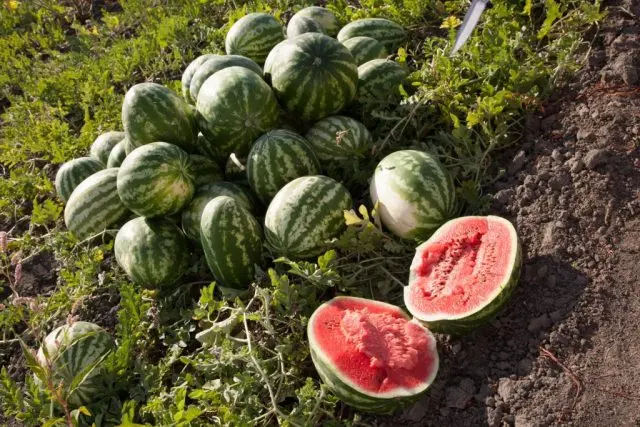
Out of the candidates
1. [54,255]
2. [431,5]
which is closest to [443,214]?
[431,5]

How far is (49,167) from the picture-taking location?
466cm

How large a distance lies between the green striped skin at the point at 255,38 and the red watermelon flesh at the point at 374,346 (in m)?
1.99

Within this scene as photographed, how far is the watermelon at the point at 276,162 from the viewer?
129 inches

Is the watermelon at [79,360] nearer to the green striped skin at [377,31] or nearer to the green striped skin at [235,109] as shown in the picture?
the green striped skin at [235,109]

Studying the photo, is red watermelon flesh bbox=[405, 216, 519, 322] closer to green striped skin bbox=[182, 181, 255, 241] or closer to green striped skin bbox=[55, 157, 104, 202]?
green striped skin bbox=[182, 181, 255, 241]

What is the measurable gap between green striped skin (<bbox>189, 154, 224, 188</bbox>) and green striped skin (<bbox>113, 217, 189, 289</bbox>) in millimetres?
Result: 285

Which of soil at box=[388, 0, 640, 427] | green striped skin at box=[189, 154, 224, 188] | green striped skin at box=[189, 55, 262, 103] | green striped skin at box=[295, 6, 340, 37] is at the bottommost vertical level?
soil at box=[388, 0, 640, 427]

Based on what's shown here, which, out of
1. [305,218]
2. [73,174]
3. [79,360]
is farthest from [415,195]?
[73,174]

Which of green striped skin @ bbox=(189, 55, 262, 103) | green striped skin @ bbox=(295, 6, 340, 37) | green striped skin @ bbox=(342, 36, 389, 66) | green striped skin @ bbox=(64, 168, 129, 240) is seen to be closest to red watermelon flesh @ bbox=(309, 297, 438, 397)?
green striped skin @ bbox=(64, 168, 129, 240)

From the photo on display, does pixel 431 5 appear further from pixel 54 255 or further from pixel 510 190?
pixel 54 255

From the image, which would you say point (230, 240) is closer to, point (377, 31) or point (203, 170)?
point (203, 170)

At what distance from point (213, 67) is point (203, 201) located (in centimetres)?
86

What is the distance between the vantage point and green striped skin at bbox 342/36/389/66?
3939mm

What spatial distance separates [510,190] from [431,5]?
1719 mm
